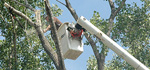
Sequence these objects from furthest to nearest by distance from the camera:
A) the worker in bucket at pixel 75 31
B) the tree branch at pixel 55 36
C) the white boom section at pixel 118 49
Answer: the worker in bucket at pixel 75 31 < the tree branch at pixel 55 36 < the white boom section at pixel 118 49

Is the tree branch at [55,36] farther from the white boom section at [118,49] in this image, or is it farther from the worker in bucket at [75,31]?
the worker in bucket at [75,31]

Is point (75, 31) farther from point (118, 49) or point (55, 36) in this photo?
point (118, 49)

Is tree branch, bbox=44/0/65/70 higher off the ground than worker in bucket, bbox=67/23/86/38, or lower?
lower

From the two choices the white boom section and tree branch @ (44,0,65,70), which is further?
tree branch @ (44,0,65,70)

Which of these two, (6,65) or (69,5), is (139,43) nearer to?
(69,5)

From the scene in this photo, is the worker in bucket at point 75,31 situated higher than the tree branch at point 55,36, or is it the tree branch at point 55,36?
the worker in bucket at point 75,31

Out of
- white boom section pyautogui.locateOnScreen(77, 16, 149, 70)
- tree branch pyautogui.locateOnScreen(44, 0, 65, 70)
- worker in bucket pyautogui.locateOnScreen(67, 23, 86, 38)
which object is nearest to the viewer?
white boom section pyautogui.locateOnScreen(77, 16, 149, 70)

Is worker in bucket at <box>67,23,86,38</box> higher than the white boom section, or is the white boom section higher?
worker in bucket at <box>67,23,86,38</box>

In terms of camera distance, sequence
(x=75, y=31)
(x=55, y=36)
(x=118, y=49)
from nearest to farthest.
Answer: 1. (x=118, y=49)
2. (x=55, y=36)
3. (x=75, y=31)

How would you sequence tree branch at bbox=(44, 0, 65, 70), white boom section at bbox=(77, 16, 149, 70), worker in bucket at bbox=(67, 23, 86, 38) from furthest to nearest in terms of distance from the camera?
1. worker in bucket at bbox=(67, 23, 86, 38)
2. tree branch at bbox=(44, 0, 65, 70)
3. white boom section at bbox=(77, 16, 149, 70)

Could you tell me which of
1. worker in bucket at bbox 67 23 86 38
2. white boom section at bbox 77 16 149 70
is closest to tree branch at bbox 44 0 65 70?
white boom section at bbox 77 16 149 70

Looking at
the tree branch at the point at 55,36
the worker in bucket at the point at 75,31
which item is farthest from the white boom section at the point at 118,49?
the worker in bucket at the point at 75,31

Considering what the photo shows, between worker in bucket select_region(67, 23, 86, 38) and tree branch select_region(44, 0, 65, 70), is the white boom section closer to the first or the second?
tree branch select_region(44, 0, 65, 70)

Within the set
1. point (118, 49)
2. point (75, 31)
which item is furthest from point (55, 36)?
point (118, 49)
